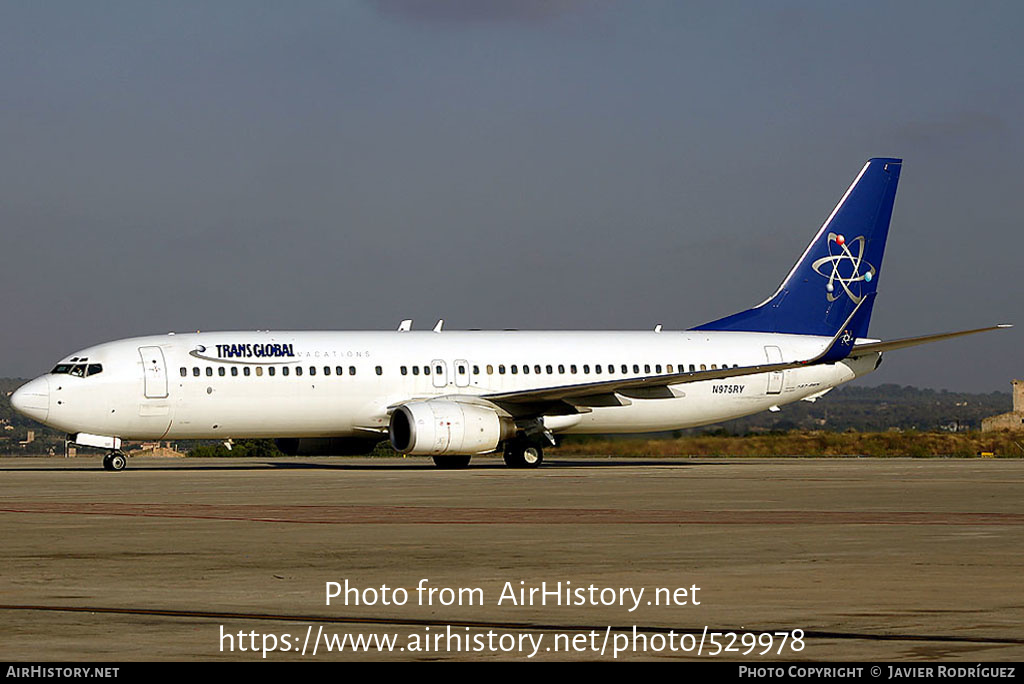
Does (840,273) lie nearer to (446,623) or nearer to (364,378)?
(364,378)

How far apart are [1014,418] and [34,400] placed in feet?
160

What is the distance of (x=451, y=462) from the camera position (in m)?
41.8

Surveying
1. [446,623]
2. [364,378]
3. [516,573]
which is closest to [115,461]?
[364,378]

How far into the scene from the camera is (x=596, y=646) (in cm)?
1011

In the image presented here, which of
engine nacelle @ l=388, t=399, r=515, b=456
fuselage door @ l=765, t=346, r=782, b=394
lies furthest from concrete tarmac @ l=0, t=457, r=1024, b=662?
fuselage door @ l=765, t=346, r=782, b=394

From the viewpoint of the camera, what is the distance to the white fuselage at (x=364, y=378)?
3862cm

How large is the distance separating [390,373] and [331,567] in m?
25.7

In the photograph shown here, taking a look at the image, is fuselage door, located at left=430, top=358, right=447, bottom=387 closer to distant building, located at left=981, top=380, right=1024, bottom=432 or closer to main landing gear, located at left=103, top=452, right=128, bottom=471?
main landing gear, located at left=103, top=452, right=128, bottom=471

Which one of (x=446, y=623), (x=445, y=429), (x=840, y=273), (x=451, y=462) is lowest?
(x=446, y=623)

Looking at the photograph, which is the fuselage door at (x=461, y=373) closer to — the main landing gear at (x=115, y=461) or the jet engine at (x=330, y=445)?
the jet engine at (x=330, y=445)

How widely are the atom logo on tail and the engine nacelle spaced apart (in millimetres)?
13254

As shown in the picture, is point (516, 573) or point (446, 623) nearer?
point (446, 623)

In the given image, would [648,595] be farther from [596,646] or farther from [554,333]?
[554,333]

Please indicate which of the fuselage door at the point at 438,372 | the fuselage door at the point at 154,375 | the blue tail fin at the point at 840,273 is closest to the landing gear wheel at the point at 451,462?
the fuselage door at the point at 438,372
